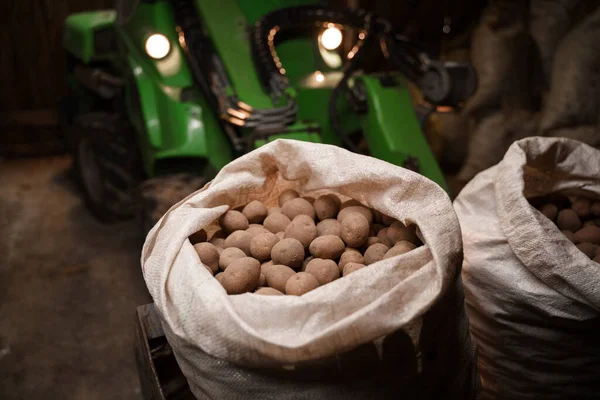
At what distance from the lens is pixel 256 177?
52.9 inches

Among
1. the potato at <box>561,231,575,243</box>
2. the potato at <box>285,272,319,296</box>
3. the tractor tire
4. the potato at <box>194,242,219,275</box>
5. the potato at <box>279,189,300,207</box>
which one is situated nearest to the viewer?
the potato at <box>285,272,319,296</box>

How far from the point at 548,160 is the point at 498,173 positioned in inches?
9.2

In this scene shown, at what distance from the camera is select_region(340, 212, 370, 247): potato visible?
1.21 meters

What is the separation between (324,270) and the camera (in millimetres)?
1131

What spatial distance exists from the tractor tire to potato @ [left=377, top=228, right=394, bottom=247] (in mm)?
1153

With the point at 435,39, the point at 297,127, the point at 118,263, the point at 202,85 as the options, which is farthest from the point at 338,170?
the point at 435,39

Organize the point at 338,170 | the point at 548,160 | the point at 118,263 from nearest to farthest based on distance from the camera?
the point at 338,170 < the point at 548,160 < the point at 118,263

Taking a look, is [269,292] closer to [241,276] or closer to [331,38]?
[241,276]

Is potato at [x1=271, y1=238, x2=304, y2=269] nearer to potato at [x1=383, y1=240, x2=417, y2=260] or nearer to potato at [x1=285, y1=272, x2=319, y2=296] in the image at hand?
potato at [x1=285, y1=272, x2=319, y2=296]

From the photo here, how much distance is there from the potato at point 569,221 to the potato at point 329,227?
0.77 metres

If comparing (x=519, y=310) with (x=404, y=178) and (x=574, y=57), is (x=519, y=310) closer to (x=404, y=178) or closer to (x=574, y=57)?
(x=404, y=178)

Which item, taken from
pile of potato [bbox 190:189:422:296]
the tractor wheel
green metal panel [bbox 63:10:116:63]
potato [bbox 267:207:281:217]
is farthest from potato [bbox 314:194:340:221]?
green metal panel [bbox 63:10:116:63]

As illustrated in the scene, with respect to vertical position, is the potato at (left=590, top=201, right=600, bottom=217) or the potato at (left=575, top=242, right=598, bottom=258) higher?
the potato at (left=590, top=201, right=600, bottom=217)

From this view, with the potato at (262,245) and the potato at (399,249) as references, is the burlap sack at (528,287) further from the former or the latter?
the potato at (262,245)
